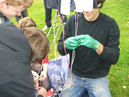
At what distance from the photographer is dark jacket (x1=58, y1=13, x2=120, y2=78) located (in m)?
1.28

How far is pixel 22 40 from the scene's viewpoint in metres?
0.72

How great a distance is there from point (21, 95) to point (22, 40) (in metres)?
0.27

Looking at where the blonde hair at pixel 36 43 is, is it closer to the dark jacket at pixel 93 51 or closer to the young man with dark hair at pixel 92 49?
the young man with dark hair at pixel 92 49

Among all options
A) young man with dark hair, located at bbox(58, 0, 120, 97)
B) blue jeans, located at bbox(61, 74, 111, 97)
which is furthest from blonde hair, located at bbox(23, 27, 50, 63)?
blue jeans, located at bbox(61, 74, 111, 97)

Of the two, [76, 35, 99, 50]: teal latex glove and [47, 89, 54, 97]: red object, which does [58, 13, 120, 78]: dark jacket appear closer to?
[76, 35, 99, 50]: teal latex glove

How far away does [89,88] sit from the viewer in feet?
4.72

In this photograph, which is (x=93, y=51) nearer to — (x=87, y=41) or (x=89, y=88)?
(x=87, y=41)

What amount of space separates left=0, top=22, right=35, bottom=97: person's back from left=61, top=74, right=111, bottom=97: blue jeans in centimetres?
81

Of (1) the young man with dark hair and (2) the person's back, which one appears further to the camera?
(1) the young man with dark hair

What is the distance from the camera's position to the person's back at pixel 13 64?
64cm

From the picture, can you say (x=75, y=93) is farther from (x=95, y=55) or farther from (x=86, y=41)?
(x=86, y=41)

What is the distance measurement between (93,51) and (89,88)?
1.23ft

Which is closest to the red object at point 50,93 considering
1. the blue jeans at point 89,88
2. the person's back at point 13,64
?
the blue jeans at point 89,88

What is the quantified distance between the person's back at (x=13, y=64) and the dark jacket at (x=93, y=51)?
71 centimetres
